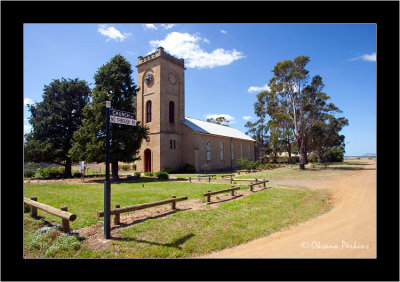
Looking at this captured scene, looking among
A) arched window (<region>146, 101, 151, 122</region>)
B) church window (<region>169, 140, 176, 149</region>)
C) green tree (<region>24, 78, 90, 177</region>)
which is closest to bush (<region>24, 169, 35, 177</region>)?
green tree (<region>24, 78, 90, 177</region>)

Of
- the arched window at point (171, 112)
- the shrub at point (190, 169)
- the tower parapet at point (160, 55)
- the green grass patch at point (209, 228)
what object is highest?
the tower parapet at point (160, 55)

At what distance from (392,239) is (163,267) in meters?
3.93

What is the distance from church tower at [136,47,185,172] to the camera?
28.0m

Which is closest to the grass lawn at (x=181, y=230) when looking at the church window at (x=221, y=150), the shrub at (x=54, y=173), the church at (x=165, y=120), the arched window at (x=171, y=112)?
the church at (x=165, y=120)

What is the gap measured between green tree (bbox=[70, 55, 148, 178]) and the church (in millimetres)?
6345

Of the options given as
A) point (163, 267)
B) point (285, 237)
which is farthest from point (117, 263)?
point (285, 237)

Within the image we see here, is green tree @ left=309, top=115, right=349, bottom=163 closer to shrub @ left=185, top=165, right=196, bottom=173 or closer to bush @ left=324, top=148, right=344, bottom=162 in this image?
bush @ left=324, top=148, right=344, bottom=162

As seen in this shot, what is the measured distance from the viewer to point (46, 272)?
10.8 feet

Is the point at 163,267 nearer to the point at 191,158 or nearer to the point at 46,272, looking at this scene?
the point at 46,272

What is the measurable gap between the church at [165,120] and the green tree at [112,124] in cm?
634

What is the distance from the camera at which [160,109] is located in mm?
28188

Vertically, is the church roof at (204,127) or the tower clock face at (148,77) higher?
the tower clock face at (148,77)

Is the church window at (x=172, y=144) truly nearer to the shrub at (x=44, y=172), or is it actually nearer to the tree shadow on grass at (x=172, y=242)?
the shrub at (x=44, y=172)

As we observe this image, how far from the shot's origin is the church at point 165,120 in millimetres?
28188
